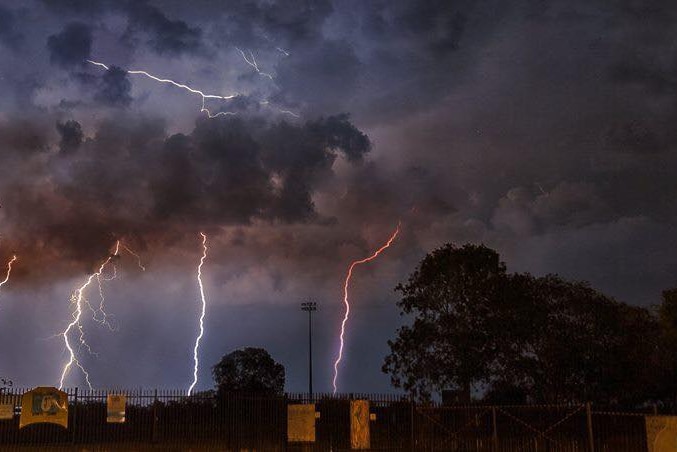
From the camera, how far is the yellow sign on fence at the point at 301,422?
22.9m

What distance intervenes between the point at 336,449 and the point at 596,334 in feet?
54.8

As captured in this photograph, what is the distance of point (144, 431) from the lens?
2603 cm

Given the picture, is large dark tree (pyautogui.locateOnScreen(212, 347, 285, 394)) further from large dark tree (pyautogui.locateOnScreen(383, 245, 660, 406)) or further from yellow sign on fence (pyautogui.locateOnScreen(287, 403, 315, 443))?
yellow sign on fence (pyautogui.locateOnScreen(287, 403, 315, 443))

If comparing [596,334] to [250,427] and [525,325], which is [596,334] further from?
[250,427]

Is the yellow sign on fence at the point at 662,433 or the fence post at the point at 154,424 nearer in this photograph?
the yellow sign on fence at the point at 662,433

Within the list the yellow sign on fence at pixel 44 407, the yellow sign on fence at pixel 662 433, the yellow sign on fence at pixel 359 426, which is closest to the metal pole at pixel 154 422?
the yellow sign on fence at pixel 44 407

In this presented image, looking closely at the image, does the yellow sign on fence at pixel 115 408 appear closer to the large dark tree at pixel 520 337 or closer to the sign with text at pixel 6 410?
the sign with text at pixel 6 410

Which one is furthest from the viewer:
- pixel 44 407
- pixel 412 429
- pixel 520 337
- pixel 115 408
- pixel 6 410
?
pixel 520 337

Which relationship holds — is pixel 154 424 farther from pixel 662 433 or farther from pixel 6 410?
pixel 662 433

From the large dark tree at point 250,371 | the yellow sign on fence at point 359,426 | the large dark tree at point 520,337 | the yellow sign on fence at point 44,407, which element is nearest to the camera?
the yellow sign on fence at point 44,407

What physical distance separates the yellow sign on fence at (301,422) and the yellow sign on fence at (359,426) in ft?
6.30

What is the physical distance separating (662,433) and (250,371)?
54.1 meters

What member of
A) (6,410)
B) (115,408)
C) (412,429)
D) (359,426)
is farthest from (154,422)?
(412,429)

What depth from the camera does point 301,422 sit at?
75.4 ft
